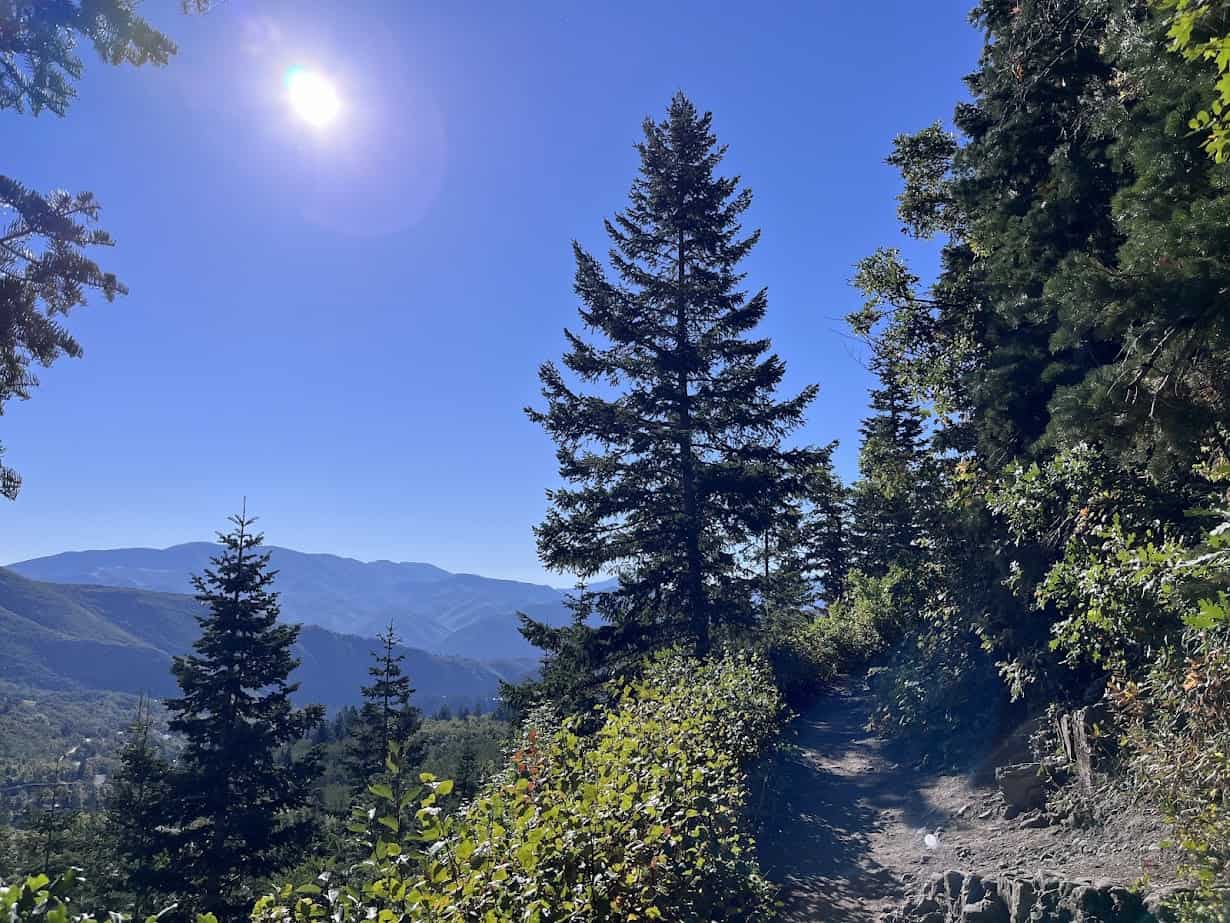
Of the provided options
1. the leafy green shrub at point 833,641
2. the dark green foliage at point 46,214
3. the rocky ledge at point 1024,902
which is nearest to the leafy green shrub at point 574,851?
the rocky ledge at point 1024,902

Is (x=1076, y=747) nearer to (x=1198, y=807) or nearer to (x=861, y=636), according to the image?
(x=1198, y=807)

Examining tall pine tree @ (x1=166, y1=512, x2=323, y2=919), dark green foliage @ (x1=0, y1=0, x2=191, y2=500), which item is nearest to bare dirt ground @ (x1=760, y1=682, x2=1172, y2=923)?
dark green foliage @ (x1=0, y1=0, x2=191, y2=500)

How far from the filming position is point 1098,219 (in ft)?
23.9

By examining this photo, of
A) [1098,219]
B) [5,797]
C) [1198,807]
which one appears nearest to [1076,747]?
[1198,807]

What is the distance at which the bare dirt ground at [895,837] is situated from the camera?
17.6 ft

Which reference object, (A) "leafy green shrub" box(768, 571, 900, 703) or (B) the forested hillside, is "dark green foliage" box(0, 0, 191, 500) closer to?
(B) the forested hillside

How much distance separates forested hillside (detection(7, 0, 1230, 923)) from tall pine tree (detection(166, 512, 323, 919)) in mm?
138

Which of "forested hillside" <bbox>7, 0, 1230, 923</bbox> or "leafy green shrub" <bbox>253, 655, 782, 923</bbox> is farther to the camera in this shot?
"forested hillside" <bbox>7, 0, 1230, 923</bbox>

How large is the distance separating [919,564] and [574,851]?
10570 mm

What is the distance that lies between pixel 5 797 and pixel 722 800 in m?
196

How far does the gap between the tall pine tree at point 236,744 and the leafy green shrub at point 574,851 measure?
59.6ft

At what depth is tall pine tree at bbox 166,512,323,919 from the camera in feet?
63.0

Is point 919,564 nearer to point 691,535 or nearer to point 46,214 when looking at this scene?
point 691,535

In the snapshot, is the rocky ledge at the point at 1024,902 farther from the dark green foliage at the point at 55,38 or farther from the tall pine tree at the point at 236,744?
the tall pine tree at the point at 236,744
